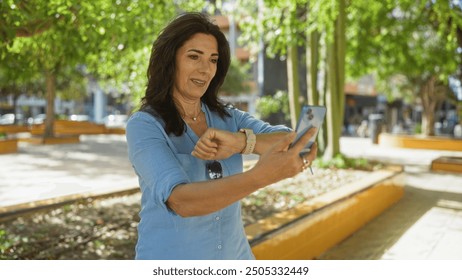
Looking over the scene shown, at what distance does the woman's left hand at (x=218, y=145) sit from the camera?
1.63 metres

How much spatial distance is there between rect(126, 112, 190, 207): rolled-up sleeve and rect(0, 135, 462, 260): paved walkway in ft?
13.1

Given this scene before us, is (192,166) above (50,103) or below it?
below

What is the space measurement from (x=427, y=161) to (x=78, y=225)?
39.5 feet

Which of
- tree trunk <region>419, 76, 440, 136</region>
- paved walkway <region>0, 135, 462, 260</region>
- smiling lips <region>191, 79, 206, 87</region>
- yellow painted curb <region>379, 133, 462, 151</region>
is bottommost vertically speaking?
yellow painted curb <region>379, 133, 462, 151</region>

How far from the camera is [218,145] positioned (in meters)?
1.71

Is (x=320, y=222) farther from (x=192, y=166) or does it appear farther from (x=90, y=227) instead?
(x=192, y=166)

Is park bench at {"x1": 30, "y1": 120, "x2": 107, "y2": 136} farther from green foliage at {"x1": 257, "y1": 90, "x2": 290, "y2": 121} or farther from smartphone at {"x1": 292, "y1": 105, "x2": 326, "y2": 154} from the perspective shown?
smartphone at {"x1": 292, "y1": 105, "x2": 326, "y2": 154}

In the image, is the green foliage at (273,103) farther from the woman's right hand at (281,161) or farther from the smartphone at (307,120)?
the woman's right hand at (281,161)

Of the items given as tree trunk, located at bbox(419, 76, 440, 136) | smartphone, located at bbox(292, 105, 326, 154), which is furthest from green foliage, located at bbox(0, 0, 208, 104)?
tree trunk, located at bbox(419, 76, 440, 136)

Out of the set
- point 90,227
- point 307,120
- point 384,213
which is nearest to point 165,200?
point 307,120

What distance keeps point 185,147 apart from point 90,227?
4.23 metres

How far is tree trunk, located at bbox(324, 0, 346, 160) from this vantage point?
991 cm

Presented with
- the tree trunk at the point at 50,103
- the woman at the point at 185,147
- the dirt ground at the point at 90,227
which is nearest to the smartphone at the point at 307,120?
the woman at the point at 185,147

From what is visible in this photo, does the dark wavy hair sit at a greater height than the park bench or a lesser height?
greater
